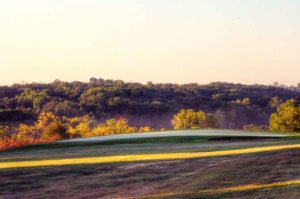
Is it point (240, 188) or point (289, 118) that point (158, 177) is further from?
point (289, 118)

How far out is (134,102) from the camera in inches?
5039

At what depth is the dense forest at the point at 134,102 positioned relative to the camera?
112 meters

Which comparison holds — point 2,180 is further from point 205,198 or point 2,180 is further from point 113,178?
point 205,198

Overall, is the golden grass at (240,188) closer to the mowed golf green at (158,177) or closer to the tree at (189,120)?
the mowed golf green at (158,177)

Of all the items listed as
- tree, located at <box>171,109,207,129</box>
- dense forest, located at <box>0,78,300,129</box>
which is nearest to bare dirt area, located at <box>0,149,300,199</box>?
tree, located at <box>171,109,207,129</box>

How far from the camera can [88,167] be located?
21.1 meters

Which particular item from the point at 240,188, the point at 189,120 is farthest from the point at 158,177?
the point at 189,120

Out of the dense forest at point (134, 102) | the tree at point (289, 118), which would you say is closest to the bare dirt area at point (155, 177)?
the tree at point (289, 118)

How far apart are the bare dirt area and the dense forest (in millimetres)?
75572

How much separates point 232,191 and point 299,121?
55436 mm

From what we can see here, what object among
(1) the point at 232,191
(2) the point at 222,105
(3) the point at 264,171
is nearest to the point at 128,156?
(3) the point at 264,171

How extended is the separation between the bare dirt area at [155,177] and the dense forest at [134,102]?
7557 centimetres

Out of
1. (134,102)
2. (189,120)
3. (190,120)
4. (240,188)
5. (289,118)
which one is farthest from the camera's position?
(134,102)

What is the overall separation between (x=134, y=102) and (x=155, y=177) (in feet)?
364
